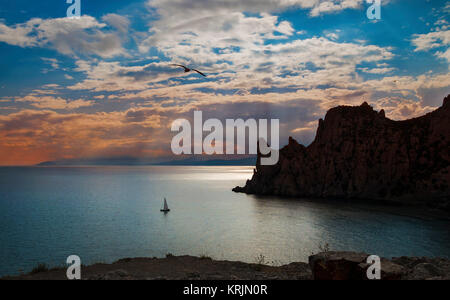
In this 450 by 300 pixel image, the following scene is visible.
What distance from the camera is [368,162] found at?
11594 cm

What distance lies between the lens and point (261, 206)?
98.4 meters

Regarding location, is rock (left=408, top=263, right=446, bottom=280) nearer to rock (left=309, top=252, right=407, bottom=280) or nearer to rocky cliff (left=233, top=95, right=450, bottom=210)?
rock (left=309, top=252, right=407, bottom=280)

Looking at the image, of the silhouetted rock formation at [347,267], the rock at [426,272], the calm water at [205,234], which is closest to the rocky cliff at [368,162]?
the calm water at [205,234]

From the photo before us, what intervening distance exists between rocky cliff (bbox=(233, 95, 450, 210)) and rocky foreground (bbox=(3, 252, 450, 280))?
85967mm

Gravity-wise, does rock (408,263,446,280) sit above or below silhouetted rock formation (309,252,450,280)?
below

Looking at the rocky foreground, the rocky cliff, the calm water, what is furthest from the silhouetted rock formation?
the rocky cliff

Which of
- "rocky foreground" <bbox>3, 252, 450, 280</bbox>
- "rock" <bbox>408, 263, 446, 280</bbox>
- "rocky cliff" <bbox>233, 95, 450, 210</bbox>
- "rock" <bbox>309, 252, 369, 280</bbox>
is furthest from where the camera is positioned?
"rocky cliff" <bbox>233, 95, 450, 210</bbox>

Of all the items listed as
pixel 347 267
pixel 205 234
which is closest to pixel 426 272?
pixel 347 267

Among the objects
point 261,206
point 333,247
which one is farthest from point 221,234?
point 261,206

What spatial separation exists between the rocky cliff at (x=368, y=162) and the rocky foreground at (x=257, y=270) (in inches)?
3385

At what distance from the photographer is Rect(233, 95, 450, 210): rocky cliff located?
99500 mm
